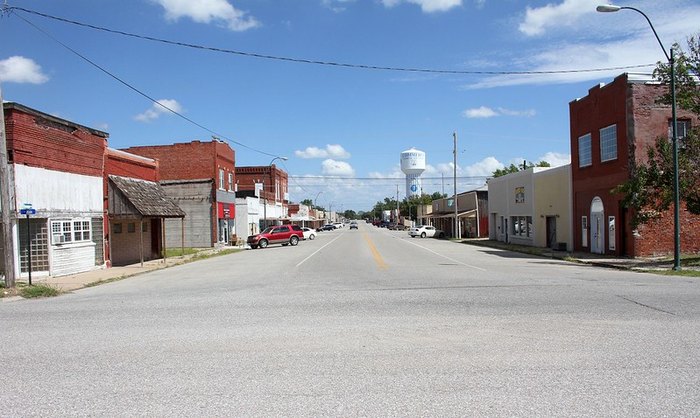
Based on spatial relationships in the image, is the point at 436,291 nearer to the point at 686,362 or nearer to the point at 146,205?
the point at 686,362

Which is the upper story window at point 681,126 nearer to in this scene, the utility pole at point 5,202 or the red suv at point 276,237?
the utility pole at point 5,202

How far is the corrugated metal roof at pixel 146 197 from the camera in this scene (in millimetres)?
26581

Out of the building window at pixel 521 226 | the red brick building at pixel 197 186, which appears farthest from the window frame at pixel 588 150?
the red brick building at pixel 197 186

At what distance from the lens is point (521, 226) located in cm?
4559

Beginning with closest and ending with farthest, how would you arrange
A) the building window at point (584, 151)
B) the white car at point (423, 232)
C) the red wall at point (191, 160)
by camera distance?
the building window at point (584, 151)
the red wall at point (191, 160)
the white car at point (423, 232)

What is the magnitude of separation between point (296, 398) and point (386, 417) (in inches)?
40.9

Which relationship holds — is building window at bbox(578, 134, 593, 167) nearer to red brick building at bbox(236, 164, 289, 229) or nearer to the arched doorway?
the arched doorway

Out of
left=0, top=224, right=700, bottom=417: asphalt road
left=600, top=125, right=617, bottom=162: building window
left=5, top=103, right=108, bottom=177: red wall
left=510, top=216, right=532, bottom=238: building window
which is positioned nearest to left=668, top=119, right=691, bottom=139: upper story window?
left=600, top=125, right=617, bottom=162: building window

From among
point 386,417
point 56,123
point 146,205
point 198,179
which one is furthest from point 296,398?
point 198,179

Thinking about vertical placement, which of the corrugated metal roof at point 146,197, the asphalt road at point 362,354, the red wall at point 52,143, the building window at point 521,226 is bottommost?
the asphalt road at point 362,354

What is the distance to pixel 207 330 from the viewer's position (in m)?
9.53

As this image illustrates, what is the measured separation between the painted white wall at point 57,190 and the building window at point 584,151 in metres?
26.0

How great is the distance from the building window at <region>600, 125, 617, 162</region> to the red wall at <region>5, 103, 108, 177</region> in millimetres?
25199

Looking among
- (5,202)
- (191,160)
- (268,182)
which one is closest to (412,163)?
(268,182)
